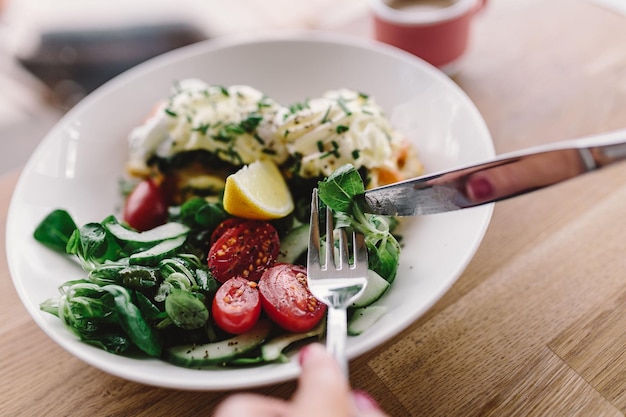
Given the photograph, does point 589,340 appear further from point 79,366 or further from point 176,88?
point 176,88

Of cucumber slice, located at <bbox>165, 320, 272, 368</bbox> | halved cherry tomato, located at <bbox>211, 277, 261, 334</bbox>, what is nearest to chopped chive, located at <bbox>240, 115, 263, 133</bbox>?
halved cherry tomato, located at <bbox>211, 277, 261, 334</bbox>

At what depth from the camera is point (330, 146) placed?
71.1 inches

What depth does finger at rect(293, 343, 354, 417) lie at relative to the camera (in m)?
0.94

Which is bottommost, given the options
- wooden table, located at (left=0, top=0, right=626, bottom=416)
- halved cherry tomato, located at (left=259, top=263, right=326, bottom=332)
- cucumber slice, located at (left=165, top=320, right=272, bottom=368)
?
wooden table, located at (left=0, top=0, right=626, bottom=416)

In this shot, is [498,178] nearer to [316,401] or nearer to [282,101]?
[316,401]

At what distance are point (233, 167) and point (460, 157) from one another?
0.69m

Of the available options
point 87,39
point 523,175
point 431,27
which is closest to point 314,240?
point 523,175

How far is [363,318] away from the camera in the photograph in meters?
1.41

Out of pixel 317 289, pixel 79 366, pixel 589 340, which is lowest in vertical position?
pixel 589 340

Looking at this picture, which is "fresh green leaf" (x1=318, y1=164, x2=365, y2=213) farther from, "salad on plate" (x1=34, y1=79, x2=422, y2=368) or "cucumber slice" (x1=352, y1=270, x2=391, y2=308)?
"cucumber slice" (x1=352, y1=270, x2=391, y2=308)

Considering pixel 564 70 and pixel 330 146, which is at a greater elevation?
pixel 330 146

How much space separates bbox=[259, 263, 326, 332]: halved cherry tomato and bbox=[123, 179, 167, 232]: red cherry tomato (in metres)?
0.58

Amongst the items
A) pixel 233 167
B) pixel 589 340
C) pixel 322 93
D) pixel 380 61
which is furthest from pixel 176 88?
pixel 589 340

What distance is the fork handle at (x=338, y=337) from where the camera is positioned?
3.77 ft
